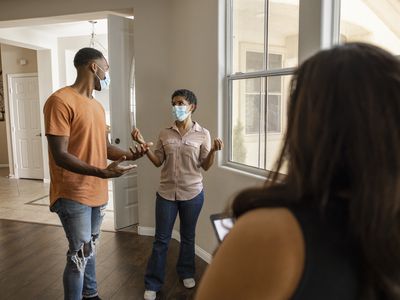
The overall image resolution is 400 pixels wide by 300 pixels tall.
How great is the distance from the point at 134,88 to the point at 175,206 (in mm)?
1672

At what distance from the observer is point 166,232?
2.27 meters

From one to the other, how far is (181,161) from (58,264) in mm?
1471

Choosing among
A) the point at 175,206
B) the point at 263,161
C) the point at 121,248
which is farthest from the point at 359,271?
the point at 121,248

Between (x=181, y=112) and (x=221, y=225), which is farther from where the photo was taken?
(x=181, y=112)

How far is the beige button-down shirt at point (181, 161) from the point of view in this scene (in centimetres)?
227

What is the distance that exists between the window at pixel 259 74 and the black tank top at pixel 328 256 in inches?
65.8

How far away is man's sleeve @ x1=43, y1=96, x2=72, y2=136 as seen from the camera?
5.61 feet

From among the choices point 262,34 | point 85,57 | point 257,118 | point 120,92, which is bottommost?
point 257,118

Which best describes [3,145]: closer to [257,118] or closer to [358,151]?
[257,118]

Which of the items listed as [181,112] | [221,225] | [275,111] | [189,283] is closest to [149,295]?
[189,283]

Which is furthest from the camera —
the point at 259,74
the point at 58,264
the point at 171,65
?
the point at 171,65

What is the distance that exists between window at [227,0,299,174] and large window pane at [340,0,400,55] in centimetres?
35

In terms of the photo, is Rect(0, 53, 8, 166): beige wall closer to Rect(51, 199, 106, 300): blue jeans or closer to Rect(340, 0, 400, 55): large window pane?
Rect(51, 199, 106, 300): blue jeans

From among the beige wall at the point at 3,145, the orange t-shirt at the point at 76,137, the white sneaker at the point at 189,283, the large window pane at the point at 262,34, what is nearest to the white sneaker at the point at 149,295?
the white sneaker at the point at 189,283
